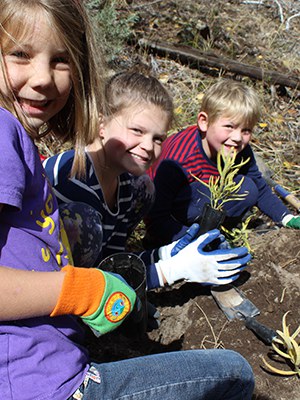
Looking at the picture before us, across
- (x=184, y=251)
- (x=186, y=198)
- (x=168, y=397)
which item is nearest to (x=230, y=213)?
(x=186, y=198)

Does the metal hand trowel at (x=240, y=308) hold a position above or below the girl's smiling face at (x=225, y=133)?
below

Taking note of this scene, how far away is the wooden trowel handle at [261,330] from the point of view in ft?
5.90

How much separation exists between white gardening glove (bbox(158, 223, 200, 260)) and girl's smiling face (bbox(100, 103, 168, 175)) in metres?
0.38

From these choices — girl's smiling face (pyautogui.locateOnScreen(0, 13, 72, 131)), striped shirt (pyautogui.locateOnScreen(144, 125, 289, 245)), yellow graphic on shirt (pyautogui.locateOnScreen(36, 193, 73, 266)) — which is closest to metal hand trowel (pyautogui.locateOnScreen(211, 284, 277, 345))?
striped shirt (pyautogui.locateOnScreen(144, 125, 289, 245))

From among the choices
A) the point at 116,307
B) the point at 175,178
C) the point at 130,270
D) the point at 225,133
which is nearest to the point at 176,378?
the point at 116,307

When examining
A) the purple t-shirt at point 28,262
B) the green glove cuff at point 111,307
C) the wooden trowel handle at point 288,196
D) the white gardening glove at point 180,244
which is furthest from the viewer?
the wooden trowel handle at point 288,196

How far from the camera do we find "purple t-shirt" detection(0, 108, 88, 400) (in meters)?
1.00

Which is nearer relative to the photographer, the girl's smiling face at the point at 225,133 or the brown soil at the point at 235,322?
the brown soil at the point at 235,322

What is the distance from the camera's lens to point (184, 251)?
2.04 meters

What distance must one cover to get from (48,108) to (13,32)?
0.24 metres

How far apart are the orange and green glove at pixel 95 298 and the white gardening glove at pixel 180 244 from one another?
86 centimetres

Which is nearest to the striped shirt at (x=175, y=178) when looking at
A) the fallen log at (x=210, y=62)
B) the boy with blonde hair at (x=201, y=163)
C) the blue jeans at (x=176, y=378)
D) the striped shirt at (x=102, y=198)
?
the boy with blonde hair at (x=201, y=163)

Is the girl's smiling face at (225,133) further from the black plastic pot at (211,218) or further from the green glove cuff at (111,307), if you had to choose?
the green glove cuff at (111,307)

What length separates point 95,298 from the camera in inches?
43.7
